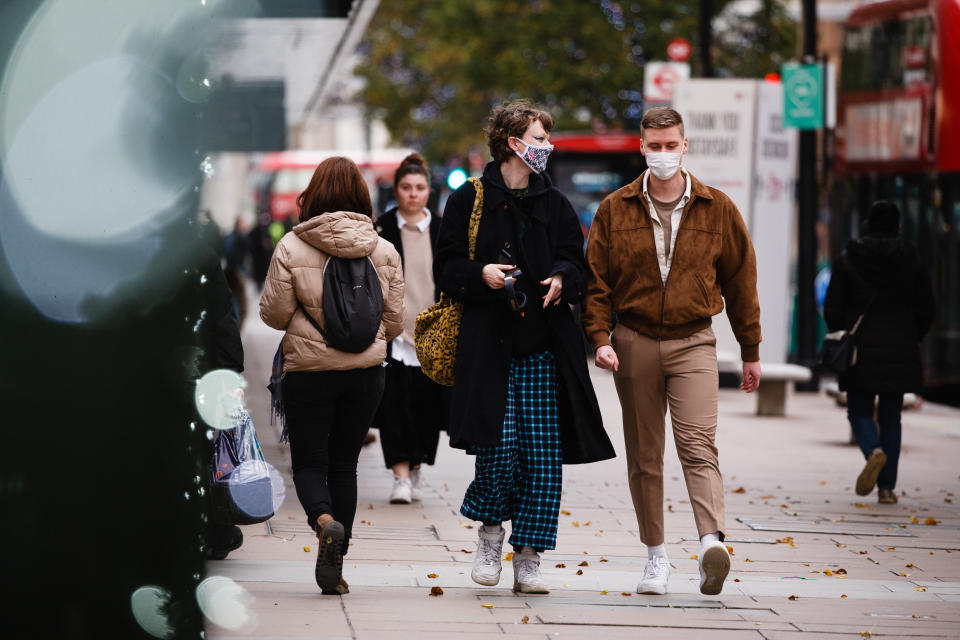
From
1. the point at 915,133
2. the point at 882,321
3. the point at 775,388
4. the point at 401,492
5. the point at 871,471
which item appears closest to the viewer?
the point at 401,492

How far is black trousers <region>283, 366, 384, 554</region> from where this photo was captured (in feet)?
19.1

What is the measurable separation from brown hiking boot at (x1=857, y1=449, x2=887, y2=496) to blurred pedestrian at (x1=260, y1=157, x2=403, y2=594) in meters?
3.98

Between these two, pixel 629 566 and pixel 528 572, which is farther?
pixel 629 566

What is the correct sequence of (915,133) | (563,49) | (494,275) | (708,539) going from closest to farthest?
(494,275)
(708,539)
(915,133)
(563,49)

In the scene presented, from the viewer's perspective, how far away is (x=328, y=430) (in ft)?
19.4

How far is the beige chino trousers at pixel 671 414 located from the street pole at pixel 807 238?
10.6 m

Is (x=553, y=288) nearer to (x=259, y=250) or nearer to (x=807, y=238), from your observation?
(x=807, y=238)

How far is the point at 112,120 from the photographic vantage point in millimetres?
3693

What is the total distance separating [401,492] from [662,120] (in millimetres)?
3142

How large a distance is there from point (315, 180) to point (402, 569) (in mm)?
1682

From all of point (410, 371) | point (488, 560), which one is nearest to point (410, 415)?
point (410, 371)

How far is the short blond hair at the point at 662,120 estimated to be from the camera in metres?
5.95

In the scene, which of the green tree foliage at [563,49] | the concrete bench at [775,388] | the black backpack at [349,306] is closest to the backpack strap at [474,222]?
the black backpack at [349,306]

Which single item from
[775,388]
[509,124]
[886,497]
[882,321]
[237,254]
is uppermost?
[509,124]
